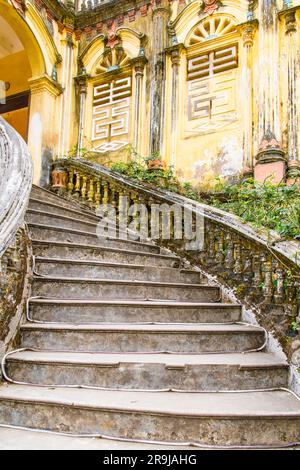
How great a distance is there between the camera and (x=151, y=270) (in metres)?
4.43

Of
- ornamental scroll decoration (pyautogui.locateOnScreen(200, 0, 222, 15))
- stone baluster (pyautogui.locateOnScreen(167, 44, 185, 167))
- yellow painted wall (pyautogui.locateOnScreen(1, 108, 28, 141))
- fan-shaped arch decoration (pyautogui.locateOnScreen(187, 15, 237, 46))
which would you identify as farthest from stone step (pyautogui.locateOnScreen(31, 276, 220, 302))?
yellow painted wall (pyautogui.locateOnScreen(1, 108, 28, 141))

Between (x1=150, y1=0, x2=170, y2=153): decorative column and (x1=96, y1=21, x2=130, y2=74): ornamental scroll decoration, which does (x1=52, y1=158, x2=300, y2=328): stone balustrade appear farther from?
(x1=96, y1=21, x2=130, y2=74): ornamental scroll decoration

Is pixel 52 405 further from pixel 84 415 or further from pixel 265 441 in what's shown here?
pixel 265 441

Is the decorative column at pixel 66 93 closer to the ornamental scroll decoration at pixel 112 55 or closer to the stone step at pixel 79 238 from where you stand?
the ornamental scroll decoration at pixel 112 55

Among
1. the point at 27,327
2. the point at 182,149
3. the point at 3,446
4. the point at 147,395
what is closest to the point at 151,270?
the point at 27,327

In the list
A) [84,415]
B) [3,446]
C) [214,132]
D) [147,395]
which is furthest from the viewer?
[214,132]

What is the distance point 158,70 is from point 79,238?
4933 millimetres

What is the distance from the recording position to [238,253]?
406 centimetres

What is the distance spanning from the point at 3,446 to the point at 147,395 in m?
0.92

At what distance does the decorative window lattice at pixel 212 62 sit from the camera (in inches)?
300

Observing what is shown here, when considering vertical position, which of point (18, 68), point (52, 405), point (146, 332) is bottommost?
point (52, 405)

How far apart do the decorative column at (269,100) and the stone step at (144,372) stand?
4.45m

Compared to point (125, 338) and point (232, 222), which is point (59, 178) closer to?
point (232, 222)

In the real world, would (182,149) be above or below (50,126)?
below
